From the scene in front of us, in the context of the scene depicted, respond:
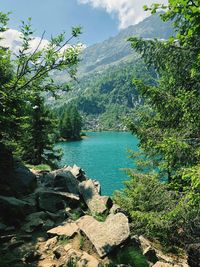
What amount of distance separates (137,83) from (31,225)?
763cm

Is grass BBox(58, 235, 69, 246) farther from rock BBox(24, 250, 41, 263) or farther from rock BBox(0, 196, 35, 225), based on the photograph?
rock BBox(0, 196, 35, 225)

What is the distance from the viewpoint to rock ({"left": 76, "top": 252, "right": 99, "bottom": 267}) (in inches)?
379

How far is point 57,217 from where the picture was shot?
14133 mm

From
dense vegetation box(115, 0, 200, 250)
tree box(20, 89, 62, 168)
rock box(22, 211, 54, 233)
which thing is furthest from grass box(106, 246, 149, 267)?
tree box(20, 89, 62, 168)

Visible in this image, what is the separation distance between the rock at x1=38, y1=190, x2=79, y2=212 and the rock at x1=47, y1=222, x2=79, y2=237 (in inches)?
103

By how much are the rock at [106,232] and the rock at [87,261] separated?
518 mm

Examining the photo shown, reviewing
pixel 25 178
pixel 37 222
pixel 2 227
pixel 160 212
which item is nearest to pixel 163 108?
pixel 160 212

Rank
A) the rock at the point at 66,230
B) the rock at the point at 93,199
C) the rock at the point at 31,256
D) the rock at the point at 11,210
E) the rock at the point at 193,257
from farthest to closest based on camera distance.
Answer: the rock at the point at 93,199
the rock at the point at 193,257
the rock at the point at 11,210
the rock at the point at 66,230
the rock at the point at 31,256

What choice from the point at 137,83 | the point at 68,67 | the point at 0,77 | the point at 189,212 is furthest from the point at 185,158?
the point at 0,77

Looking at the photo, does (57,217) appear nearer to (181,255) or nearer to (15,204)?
(15,204)

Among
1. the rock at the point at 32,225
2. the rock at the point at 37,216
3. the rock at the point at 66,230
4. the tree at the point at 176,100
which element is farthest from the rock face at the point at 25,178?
the tree at the point at 176,100

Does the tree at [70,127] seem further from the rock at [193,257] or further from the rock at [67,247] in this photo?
the rock at [67,247]

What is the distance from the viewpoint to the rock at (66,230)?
11.7 metres

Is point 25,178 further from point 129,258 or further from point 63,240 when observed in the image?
point 129,258
